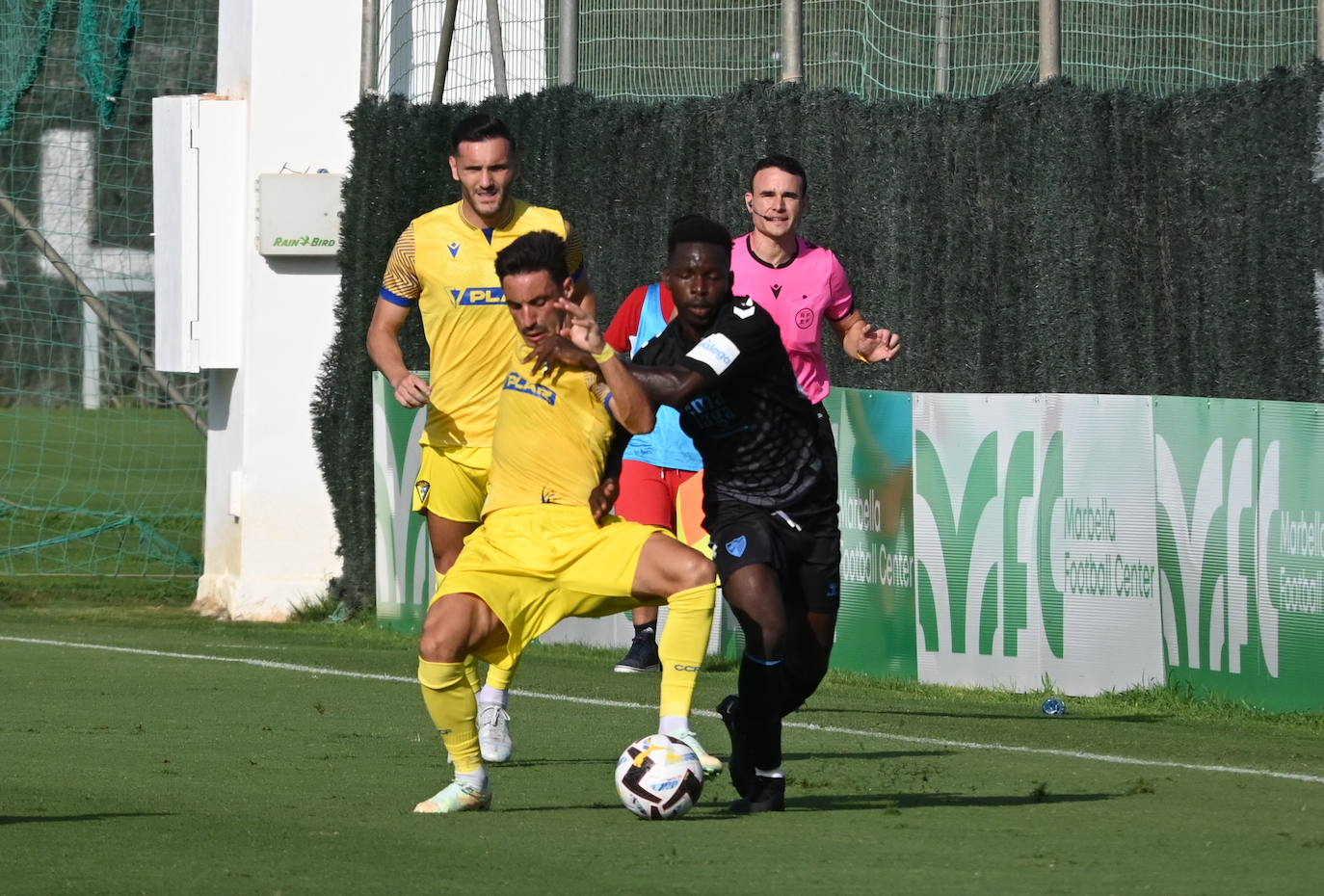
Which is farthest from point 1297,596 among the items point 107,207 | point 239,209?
point 107,207

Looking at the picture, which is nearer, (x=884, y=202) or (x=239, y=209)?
(x=884, y=202)

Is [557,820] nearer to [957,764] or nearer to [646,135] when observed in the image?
[957,764]

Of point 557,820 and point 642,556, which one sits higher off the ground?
point 642,556

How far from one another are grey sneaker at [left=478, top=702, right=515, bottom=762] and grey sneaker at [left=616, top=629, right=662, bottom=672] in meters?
3.41

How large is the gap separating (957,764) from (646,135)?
6.93 m

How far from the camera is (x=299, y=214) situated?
16.1 m

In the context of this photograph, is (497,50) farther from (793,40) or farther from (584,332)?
(584,332)

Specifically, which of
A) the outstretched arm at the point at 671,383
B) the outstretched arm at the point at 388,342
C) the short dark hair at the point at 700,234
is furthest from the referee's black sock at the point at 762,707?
the outstretched arm at the point at 388,342

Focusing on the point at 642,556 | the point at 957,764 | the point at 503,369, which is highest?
the point at 503,369

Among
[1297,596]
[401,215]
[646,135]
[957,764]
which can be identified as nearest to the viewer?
[957,764]

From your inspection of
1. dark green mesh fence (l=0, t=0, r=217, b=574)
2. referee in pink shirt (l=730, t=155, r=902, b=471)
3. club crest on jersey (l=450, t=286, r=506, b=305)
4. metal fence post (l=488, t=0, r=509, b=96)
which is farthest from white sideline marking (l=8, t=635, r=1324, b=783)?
dark green mesh fence (l=0, t=0, r=217, b=574)

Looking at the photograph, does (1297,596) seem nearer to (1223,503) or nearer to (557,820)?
(1223,503)

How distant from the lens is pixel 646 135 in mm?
14266

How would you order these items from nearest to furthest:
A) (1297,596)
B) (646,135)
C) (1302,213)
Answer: (1297,596)
(1302,213)
(646,135)
